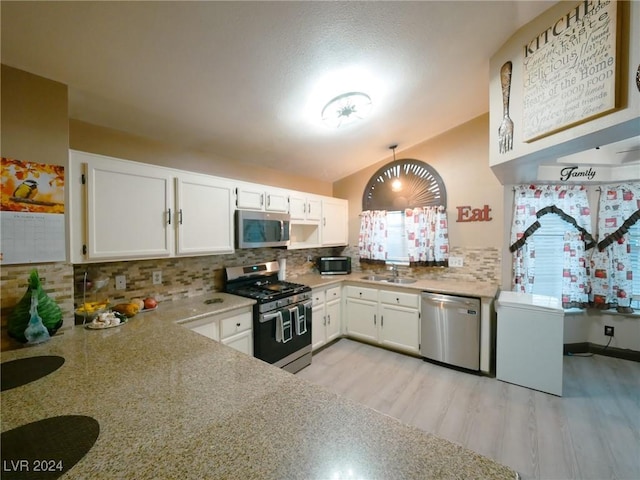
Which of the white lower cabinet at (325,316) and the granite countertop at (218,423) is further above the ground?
the granite countertop at (218,423)

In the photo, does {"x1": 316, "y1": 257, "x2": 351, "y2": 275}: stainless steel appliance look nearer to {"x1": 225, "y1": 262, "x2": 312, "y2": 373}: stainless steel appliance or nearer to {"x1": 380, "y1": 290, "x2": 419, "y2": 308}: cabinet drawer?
{"x1": 380, "y1": 290, "x2": 419, "y2": 308}: cabinet drawer

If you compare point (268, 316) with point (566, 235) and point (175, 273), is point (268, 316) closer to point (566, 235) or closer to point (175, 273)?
point (175, 273)

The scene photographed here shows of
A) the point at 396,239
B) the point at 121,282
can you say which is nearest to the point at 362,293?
the point at 396,239

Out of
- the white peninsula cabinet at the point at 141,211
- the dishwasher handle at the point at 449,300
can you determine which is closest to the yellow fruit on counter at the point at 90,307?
the white peninsula cabinet at the point at 141,211

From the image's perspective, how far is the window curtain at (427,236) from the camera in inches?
128

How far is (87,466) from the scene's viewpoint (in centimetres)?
64

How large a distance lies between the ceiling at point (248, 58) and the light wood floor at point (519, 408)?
8.63 ft

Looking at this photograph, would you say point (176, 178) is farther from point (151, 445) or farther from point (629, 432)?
point (629, 432)

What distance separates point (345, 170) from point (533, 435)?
3.45 meters

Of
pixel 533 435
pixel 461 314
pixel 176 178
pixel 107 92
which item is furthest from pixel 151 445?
pixel 461 314

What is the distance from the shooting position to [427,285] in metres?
3.04

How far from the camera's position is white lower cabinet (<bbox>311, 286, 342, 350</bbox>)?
10.2 feet

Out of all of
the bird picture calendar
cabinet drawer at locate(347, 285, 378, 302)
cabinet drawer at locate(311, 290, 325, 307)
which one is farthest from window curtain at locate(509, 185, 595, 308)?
the bird picture calendar

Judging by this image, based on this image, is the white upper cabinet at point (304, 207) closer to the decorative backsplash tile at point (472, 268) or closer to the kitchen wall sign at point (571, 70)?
the decorative backsplash tile at point (472, 268)
